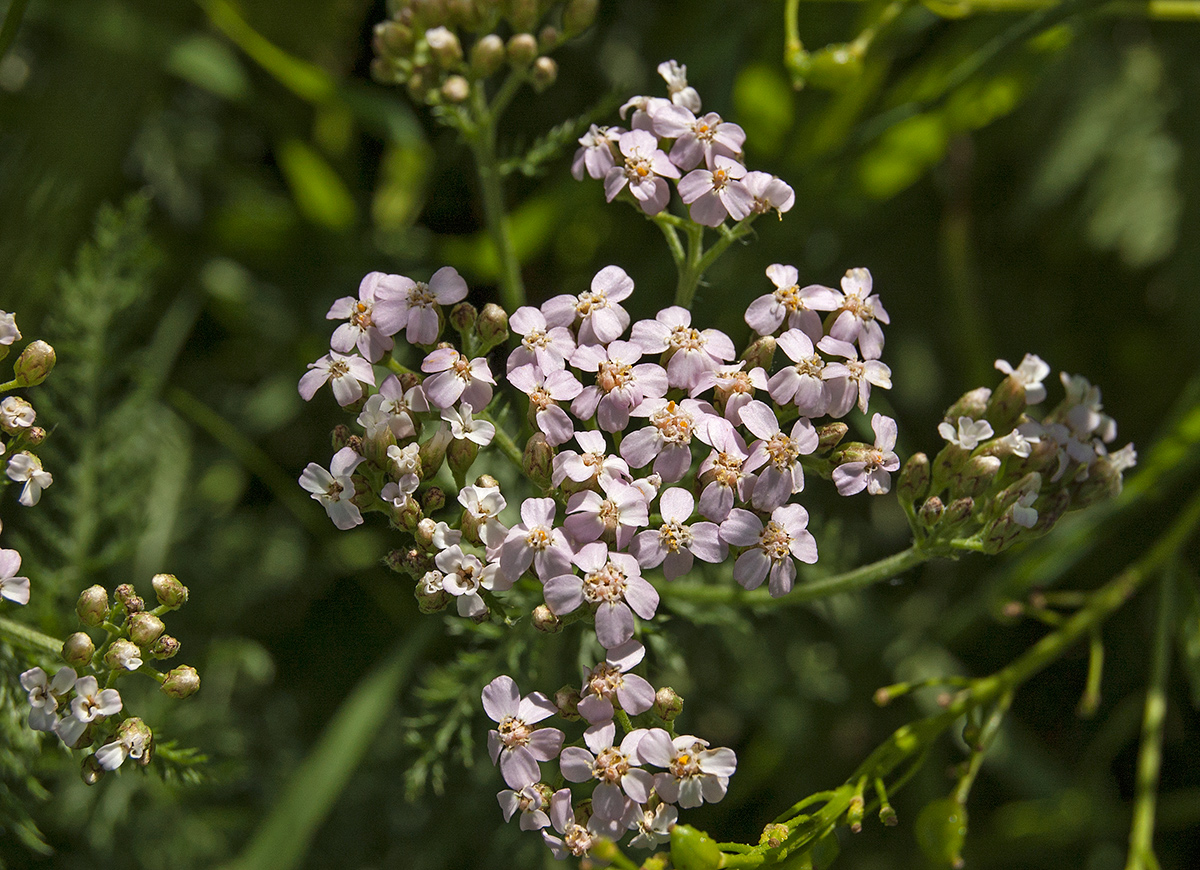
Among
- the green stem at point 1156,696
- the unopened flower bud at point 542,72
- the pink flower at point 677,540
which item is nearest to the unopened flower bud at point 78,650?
the pink flower at point 677,540

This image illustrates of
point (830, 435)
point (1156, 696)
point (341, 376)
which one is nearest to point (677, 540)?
point (830, 435)

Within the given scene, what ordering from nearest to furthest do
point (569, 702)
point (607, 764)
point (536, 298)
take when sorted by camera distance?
point (607, 764)
point (569, 702)
point (536, 298)

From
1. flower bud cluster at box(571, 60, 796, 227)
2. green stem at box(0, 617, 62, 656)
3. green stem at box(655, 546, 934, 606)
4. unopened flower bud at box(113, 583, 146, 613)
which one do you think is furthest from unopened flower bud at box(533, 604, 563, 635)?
Answer: green stem at box(0, 617, 62, 656)

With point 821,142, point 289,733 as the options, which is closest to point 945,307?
point 821,142

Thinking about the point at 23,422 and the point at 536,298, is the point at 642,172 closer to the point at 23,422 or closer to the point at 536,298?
the point at 23,422

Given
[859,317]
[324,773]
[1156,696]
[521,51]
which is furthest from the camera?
[324,773]

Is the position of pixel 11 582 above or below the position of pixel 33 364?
below

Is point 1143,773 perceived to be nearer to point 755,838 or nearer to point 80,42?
point 755,838
